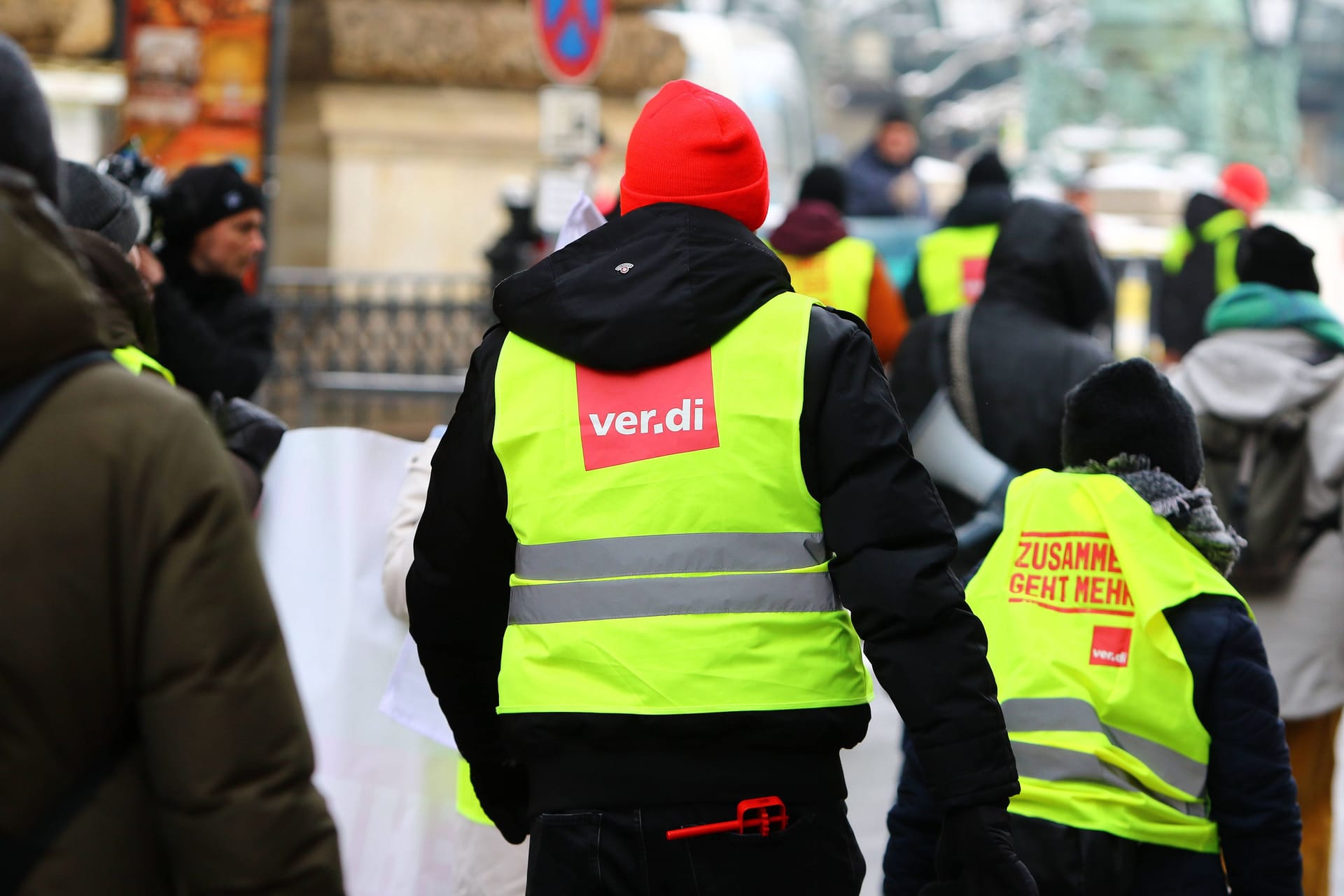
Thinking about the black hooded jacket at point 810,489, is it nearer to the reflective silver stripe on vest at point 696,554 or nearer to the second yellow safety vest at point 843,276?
the reflective silver stripe on vest at point 696,554

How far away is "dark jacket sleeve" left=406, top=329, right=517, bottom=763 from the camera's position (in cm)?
306

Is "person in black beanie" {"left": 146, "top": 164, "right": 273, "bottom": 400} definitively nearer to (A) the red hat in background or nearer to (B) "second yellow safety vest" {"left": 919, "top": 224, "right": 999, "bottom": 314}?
(B) "second yellow safety vest" {"left": 919, "top": 224, "right": 999, "bottom": 314}

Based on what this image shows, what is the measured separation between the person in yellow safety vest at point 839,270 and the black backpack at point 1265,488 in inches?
91.9

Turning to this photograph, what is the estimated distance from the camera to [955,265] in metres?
7.73

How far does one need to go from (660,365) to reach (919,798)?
3.56 ft

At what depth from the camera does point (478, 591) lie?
3.16 meters

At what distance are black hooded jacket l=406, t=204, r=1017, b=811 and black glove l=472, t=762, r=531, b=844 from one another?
231 millimetres

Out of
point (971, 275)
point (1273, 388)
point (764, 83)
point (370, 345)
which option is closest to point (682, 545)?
point (1273, 388)

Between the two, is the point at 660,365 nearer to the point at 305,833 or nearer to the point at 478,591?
the point at 478,591

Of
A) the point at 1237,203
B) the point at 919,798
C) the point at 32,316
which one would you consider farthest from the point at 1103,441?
the point at 1237,203

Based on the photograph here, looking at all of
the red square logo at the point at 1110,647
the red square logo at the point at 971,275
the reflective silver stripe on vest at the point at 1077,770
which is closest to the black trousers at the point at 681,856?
the reflective silver stripe on vest at the point at 1077,770

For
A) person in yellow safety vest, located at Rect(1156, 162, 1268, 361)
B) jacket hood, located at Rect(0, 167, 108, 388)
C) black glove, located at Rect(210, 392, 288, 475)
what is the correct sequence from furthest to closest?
person in yellow safety vest, located at Rect(1156, 162, 1268, 361)
black glove, located at Rect(210, 392, 288, 475)
jacket hood, located at Rect(0, 167, 108, 388)

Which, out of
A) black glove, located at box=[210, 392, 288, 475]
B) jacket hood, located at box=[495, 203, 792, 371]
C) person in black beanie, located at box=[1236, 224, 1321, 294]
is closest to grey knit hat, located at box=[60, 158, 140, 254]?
black glove, located at box=[210, 392, 288, 475]

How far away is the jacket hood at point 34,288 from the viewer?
199 centimetres
